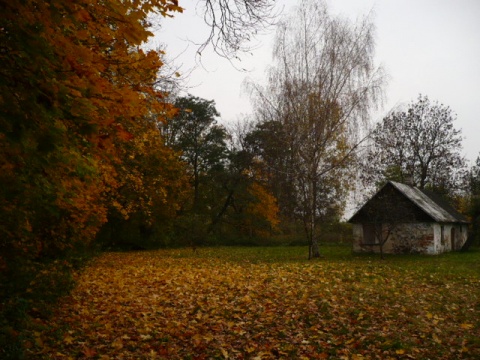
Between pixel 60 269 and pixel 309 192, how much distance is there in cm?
1436

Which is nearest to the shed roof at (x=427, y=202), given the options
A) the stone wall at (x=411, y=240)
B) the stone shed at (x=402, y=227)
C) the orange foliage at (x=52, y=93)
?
the stone shed at (x=402, y=227)

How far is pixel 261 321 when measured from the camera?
24.1ft

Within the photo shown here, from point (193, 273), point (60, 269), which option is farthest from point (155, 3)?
point (193, 273)

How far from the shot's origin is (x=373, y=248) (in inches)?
1001

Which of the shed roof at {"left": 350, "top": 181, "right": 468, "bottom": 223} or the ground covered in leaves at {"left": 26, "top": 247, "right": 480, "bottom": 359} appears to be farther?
the shed roof at {"left": 350, "top": 181, "right": 468, "bottom": 223}

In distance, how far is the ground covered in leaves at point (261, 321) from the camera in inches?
230

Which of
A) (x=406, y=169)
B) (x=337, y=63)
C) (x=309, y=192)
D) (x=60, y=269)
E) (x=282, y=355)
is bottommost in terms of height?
(x=282, y=355)

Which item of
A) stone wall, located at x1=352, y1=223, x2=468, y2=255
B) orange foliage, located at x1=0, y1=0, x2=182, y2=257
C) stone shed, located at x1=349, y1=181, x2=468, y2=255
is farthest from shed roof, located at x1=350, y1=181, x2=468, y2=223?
orange foliage, located at x1=0, y1=0, x2=182, y2=257

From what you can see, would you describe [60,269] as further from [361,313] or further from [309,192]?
[309,192]

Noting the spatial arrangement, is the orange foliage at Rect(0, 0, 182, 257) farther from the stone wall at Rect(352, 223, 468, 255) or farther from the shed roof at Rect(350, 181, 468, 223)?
the shed roof at Rect(350, 181, 468, 223)

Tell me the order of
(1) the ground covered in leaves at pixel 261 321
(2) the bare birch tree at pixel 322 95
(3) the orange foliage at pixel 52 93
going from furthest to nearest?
(2) the bare birch tree at pixel 322 95 < (1) the ground covered in leaves at pixel 261 321 < (3) the orange foliage at pixel 52 93

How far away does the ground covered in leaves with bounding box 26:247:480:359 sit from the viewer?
584cm

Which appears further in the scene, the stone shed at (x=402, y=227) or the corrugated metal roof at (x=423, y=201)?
the corrugated metal roof at (x=423, y=201)

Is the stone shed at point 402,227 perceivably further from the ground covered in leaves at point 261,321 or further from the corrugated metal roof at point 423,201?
the ground covered in leaves at point 261,321
